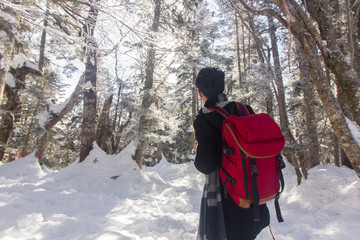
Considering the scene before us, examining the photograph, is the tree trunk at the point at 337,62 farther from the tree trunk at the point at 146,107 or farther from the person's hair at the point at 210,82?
the tree trunk at the point at 146,107

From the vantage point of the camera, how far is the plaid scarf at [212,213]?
1391mm

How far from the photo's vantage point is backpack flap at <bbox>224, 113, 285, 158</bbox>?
1.24 m

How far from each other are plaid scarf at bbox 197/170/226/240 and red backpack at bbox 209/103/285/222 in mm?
115

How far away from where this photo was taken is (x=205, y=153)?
1.40 metres

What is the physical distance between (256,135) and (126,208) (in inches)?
163

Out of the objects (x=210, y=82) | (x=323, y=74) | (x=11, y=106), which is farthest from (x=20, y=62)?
(x=323, y=74)

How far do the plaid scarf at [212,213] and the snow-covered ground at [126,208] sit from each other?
1.91 m

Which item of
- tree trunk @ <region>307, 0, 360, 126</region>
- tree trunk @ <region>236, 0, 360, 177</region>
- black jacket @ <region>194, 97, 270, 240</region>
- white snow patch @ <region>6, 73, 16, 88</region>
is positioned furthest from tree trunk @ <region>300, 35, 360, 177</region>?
white snow patch @ <region>6, 73, 16, 88</region>

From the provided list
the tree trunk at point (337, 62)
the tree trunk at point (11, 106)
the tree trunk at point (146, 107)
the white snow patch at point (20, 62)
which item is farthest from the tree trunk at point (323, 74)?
the tree trunk at point (11, 106)

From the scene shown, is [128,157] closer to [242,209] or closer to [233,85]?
[242,209]

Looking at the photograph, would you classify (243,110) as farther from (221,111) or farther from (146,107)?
(146,107)

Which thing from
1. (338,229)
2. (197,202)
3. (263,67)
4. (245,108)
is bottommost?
(197,202)

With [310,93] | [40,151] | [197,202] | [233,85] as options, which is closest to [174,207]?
[197,202]

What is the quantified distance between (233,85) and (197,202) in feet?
42.3
